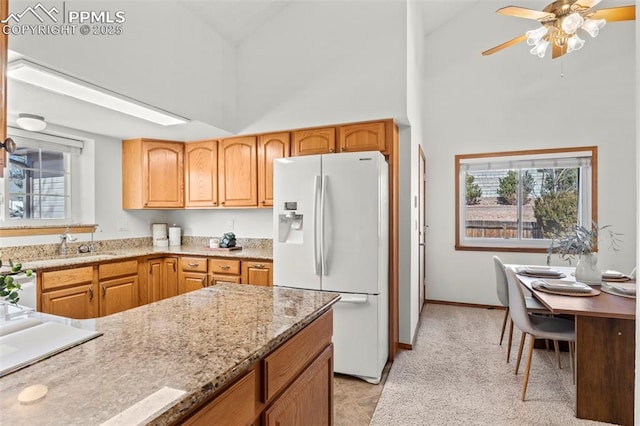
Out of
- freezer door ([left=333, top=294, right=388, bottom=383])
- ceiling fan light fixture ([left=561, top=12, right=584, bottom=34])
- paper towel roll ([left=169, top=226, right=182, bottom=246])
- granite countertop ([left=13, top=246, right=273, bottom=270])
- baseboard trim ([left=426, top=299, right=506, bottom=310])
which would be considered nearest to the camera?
ceiling fan light fixture ([left=561, top=12, right=584, bottom=34])

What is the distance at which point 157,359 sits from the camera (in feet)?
2.98

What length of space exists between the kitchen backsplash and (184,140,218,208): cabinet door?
58cm

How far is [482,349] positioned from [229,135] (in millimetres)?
3400

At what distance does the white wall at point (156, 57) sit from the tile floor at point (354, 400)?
2669mm

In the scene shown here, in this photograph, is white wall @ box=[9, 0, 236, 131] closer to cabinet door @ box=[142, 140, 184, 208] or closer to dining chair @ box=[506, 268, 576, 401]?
cabinet door @ box=[142, 140, 184, 208]

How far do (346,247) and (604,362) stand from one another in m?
1.85

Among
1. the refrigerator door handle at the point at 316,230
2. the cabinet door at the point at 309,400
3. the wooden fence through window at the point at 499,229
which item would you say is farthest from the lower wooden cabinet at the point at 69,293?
the wooden fence through window at the point at 499,229

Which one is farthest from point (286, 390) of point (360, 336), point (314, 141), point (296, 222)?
point (314, 141)

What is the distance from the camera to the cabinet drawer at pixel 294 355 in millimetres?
1100

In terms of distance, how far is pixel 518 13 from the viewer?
2.61 metres

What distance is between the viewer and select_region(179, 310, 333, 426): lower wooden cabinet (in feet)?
2.96

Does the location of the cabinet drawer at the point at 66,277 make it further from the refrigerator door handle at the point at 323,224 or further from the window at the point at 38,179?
the refrigerator door handle at the point at 323,224

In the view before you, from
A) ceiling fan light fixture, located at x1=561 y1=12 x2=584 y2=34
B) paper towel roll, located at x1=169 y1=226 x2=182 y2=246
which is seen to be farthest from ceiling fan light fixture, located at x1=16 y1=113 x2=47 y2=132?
ceiling fan light fixture, located at x1=561 y1=12 x2=584 y2=34

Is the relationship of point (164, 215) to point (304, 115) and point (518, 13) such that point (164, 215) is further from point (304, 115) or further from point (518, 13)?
point (518, 13)
